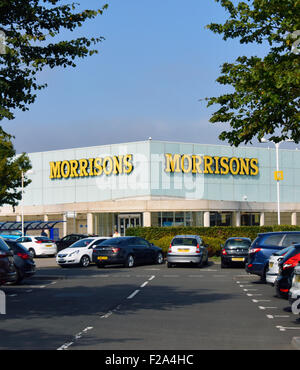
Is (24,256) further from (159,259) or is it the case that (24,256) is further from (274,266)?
(159,259)

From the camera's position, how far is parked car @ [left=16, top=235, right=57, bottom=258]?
4164cm

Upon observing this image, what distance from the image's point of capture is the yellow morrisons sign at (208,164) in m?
64.2

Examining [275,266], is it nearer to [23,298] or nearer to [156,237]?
[23,298]

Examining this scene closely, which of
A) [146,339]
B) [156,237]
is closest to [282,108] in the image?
[146,339]

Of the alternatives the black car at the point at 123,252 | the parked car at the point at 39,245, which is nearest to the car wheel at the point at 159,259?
the black car at the point at 123,252

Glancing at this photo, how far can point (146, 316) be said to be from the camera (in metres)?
13.1

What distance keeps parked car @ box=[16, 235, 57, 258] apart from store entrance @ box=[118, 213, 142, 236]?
2162 cm

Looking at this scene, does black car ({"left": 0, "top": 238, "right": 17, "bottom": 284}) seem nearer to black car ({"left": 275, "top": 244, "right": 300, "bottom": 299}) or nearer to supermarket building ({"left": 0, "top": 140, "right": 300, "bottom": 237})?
black car ({"left": 275, "top": 244, "right": 300, "bottom": 299})

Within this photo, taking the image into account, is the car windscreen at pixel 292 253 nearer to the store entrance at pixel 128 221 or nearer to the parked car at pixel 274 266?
the parked car at pixel 274 266

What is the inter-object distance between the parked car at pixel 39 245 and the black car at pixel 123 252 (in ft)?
38.8

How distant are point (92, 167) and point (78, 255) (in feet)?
120

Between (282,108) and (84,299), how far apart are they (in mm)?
7156

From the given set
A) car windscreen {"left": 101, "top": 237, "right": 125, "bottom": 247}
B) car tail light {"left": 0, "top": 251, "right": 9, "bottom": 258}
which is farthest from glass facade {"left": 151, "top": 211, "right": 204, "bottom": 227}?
car tail light {"left": 0, "top": 251, "right": 9, "bottom": 258}

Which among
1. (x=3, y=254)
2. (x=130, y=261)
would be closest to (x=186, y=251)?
(x=130, y=261)
